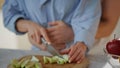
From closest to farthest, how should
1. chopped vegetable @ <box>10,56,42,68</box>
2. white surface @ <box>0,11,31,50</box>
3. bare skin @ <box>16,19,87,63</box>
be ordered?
chopped vegetable @ <box>10,56,42,68</box>
bare skin @ <box>16,19,87,63</box>
white surface @ <box>0,11,31,50</box>

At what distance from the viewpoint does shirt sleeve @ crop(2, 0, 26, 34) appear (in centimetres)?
91

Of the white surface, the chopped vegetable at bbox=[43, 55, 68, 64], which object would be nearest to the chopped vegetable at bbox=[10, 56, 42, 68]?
the chopped vegetable at bbox=[43, 55, 68, 64]

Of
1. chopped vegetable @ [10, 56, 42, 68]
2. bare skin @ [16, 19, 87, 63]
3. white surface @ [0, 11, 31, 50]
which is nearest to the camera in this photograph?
chopped vegetable @ [10, 56, 42, 68]

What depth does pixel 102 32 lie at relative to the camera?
3.78 feet

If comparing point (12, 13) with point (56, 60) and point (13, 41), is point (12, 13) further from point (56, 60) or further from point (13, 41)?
point (13, 41)

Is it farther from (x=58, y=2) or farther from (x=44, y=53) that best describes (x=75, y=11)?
(x=44, y=53)

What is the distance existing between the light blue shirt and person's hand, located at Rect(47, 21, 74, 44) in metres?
0.02

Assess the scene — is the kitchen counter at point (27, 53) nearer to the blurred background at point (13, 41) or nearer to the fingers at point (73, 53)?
the fingers at point (73, 53)

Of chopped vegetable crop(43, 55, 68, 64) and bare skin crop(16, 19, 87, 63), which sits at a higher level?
bare skin crop(16, 19, 87, 63)

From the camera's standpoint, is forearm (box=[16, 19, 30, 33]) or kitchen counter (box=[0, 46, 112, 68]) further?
forearm (box=[16, 19, 30, 33])

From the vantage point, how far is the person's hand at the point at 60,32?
893mm

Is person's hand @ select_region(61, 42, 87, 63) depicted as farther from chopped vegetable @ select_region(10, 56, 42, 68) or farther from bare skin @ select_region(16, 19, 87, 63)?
chopped vegetable @ select_region(10, 56, 42, 68)

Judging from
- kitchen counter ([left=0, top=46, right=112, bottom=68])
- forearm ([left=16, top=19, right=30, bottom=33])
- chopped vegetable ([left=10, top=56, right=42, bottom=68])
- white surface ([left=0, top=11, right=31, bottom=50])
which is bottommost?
white surface ([left=0, top=11, right=31, bottom=50])

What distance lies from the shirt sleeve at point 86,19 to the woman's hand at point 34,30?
0.11m
